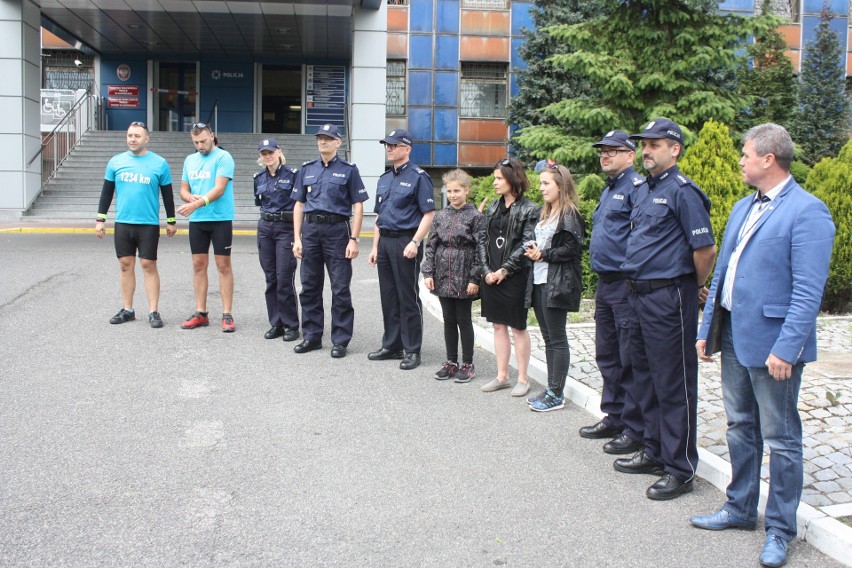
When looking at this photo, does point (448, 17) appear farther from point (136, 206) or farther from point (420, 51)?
point (136, 206)

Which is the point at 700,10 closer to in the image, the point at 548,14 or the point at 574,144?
the point at 574,144

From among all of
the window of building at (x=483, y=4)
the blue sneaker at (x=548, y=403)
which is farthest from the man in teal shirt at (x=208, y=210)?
the window of building at (x=483, y=4)

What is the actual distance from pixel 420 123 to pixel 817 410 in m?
22.2

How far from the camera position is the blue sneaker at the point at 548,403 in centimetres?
610

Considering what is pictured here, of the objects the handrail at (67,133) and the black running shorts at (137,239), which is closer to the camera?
the black running shorts at (137,239)

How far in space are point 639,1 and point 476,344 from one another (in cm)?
678

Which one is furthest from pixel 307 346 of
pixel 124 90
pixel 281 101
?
pixel 124 90

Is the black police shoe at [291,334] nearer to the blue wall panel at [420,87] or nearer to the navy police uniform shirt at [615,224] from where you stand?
the navy police uniform shirt at [615,224]

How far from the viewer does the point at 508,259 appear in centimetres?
636

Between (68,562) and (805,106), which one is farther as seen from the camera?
(805,106)

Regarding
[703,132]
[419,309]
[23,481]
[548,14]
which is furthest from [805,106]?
[23,481]

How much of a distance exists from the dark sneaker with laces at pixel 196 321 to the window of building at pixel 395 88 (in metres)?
19.2

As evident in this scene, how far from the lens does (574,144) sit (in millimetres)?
12641

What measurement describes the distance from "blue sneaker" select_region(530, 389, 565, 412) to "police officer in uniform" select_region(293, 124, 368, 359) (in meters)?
2.26
